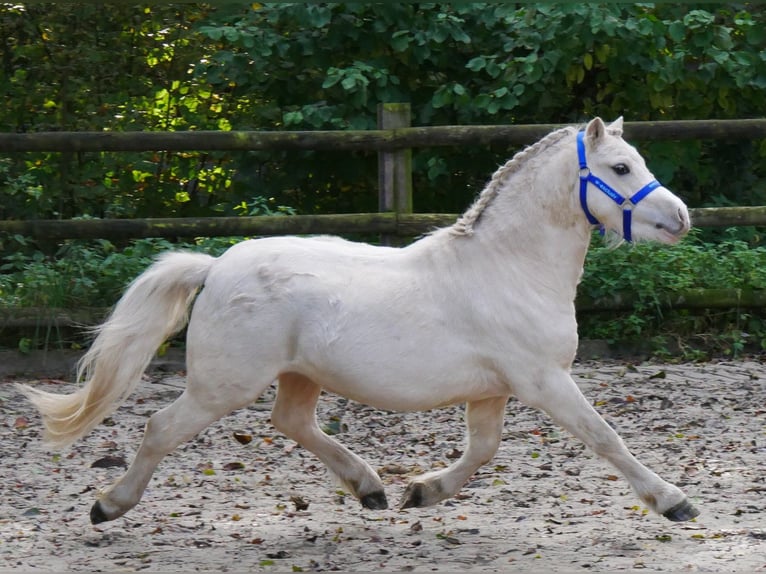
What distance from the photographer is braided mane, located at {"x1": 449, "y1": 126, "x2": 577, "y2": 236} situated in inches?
181

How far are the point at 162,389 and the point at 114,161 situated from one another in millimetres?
2625

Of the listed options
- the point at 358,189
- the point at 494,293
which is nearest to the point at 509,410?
the point at 494,293

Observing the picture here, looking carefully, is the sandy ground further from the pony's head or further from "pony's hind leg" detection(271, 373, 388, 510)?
the pony's head

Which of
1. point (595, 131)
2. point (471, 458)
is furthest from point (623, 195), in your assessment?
point (471, 458)

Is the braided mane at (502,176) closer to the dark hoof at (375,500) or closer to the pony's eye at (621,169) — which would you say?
the pony's eye at (621,169)

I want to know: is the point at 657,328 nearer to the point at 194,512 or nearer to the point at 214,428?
the point at 214,428

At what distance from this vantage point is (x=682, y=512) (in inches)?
167

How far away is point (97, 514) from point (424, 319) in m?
1.42

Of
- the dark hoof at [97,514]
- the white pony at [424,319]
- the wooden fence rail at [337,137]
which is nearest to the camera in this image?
the white pony at [424,319]

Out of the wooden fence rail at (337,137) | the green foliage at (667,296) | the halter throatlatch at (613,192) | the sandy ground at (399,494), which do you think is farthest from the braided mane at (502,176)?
the green foliage at (667,296)

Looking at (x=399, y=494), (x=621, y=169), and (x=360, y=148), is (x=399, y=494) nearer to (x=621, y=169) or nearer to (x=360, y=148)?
(x=621, y=169)

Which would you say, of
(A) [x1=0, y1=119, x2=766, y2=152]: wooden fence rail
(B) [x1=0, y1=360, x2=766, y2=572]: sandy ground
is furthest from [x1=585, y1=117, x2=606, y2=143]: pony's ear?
(A) [x1=0, y1=119, x2=766, y2=152]: wooden fence rail

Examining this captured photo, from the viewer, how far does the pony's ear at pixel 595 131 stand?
175 inches

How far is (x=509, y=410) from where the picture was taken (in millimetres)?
6516
